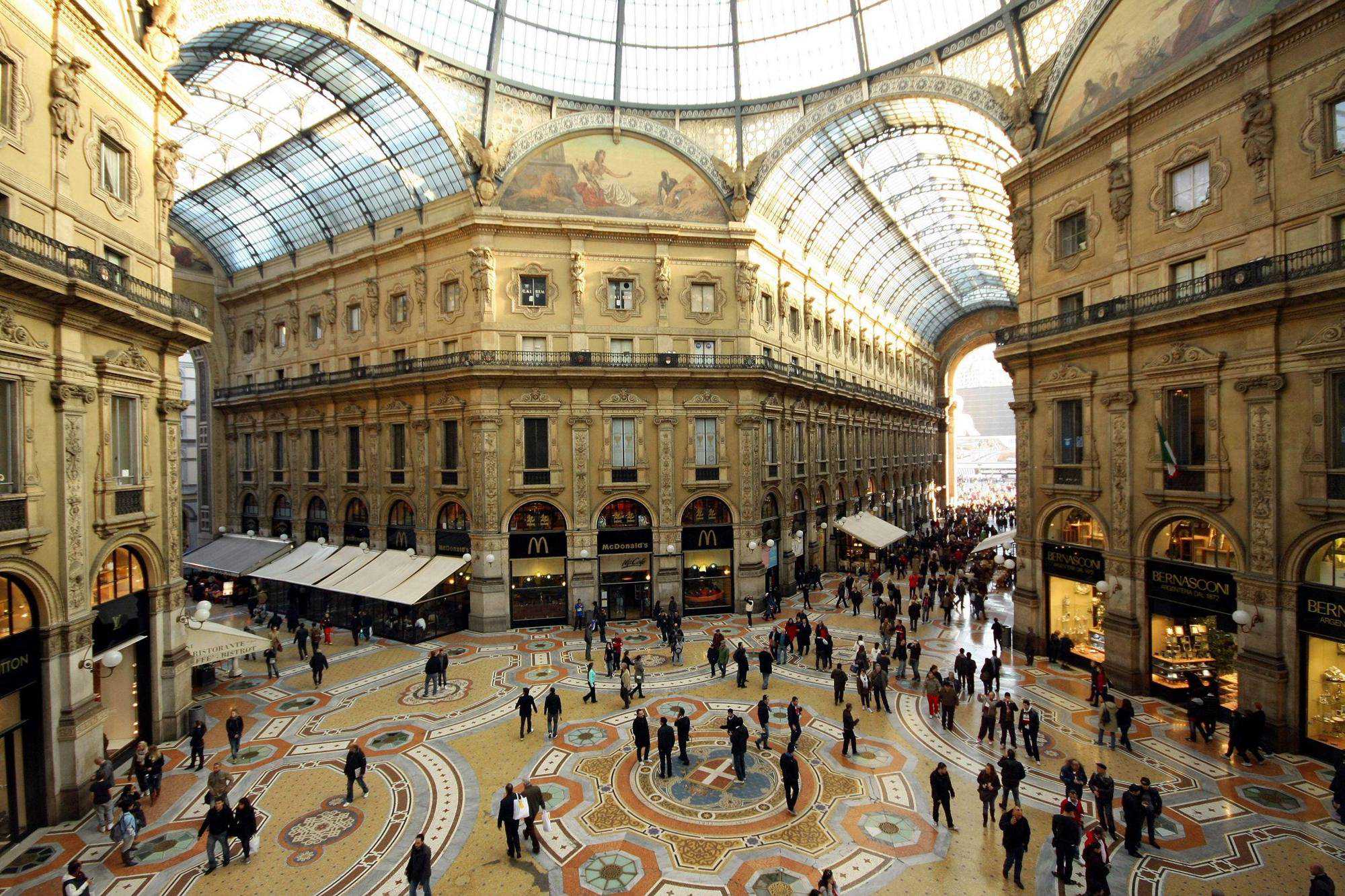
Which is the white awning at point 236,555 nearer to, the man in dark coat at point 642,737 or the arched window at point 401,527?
the arched window at point 401,527

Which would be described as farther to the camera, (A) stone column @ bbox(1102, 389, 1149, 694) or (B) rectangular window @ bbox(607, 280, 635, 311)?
(B) rectangular window @ bbox(607, 280, 635, 311)

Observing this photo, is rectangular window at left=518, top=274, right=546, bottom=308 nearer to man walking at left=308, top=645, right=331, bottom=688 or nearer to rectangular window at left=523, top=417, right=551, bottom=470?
rectangular window at left=523, top=417, right=551, bottom=470

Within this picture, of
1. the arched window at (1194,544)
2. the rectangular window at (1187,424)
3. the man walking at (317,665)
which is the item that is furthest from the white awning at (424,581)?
the rectangular window at (1187,424)

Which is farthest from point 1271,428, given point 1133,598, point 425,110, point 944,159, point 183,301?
point 425,110

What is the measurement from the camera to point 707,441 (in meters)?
29.3

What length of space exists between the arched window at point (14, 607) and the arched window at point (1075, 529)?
93.1 ft

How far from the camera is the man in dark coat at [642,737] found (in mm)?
14711

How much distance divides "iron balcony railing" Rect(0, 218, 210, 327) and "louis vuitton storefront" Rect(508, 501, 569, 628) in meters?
14.0

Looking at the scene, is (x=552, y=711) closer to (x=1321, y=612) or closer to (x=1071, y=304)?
(x=1321, y=612)

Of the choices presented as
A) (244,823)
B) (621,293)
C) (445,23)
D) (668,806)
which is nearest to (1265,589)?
(668,806)

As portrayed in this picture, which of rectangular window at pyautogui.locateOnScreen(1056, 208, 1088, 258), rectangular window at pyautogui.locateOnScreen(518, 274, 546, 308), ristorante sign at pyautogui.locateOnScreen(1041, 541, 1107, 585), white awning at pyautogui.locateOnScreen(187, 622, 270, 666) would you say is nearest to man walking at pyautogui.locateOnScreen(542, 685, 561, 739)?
white awning at pyautogui.locateOnScreen(187, 622, 270, 666)

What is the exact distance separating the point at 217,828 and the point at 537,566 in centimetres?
1677

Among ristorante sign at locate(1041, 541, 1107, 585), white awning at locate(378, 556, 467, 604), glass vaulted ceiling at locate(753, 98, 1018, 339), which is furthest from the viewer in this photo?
glass vaulted ceiling at locate(753, 98, 1018, 339)

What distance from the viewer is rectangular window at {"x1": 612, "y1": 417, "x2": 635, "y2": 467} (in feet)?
93.1
